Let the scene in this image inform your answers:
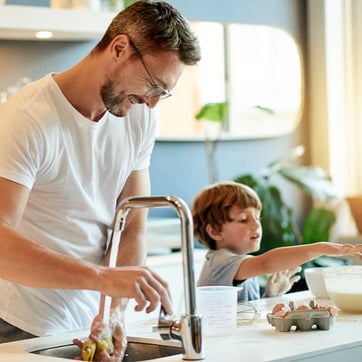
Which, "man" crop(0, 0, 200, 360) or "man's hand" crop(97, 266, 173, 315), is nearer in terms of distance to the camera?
"man's hand" crop(97, 266, 173, 315)

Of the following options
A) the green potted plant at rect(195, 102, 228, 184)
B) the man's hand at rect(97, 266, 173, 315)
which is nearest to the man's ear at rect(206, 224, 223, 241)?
the man's hand at rect(97, 266, 173, 315)

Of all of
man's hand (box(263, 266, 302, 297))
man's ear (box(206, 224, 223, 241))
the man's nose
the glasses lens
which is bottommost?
man's hand (box(263, 266, 302, 297))

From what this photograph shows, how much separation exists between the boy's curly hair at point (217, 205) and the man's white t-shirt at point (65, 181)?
0.54 meters

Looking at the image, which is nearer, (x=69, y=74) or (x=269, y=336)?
(x=269, y=336)

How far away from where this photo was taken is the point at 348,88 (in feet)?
17.9

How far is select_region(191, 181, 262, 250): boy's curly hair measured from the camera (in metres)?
2.95

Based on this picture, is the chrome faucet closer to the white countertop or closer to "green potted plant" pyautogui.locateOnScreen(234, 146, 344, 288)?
the white countertop

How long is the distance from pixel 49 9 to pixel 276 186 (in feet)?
5.31

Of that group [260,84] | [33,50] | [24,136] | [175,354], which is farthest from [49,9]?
[175,354]

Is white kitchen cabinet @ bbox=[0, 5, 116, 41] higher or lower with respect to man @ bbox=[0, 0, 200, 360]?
higher

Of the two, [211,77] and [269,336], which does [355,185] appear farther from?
[269,336]

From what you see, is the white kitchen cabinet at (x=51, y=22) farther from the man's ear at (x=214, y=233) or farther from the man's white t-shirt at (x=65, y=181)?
the man's white t-shirt at (x=65, y=181)

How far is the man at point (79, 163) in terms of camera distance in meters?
2.09

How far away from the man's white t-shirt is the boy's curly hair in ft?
1.78
